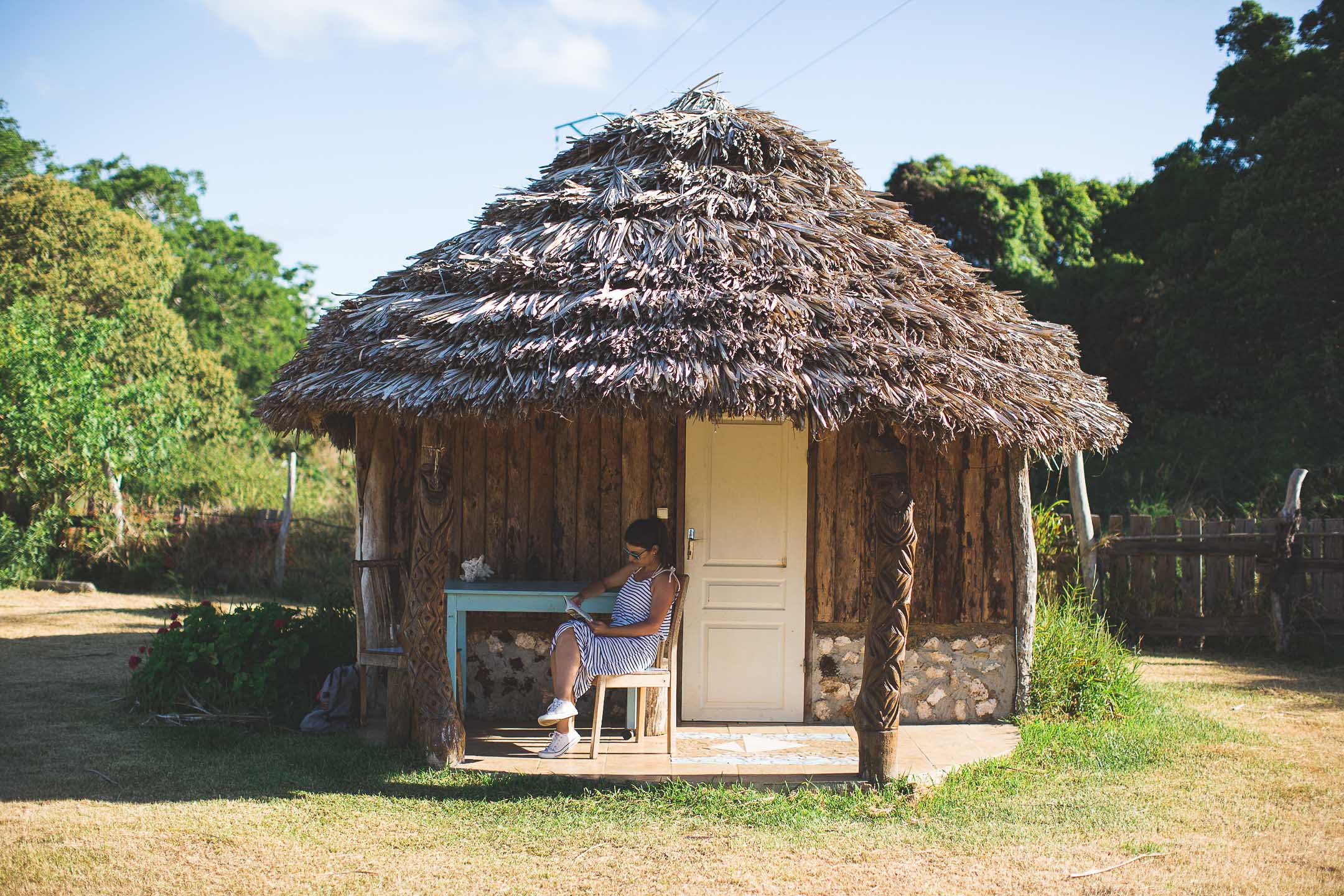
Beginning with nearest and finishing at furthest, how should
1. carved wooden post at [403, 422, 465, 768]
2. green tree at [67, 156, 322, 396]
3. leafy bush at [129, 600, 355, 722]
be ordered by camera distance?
A: 1. carved wooden post at [403, 422, 465, 768]
2. leafy bush at [129, 600, 355, 722]
3. green tree at [67, 156, 322, 396]

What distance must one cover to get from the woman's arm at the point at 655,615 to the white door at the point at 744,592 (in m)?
0.90

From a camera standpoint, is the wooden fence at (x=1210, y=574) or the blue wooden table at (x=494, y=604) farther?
the wooden fence at (x=1210, y=574)

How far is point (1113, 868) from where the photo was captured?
4.71 meters

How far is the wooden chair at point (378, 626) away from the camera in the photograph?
6.45 m

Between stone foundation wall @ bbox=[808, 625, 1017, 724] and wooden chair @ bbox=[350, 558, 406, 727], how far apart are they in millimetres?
2804

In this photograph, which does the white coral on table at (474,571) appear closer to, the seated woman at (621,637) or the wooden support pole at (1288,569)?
the seated woman at (621,637)

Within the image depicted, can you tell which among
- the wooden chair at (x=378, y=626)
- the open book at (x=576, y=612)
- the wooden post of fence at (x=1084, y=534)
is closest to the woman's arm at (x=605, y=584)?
the open book at (x=576, y=612)

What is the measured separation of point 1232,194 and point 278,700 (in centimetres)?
1390

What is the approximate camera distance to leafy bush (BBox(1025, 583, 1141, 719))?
7.31 meters

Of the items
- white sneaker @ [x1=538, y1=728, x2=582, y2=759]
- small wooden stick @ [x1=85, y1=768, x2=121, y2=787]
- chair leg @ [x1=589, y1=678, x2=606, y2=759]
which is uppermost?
chair leg @ [x1=589, y1=678, x2=606, y2=759]

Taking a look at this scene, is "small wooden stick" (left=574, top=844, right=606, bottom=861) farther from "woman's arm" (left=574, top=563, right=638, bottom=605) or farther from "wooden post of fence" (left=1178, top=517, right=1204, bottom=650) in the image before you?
"wooden post of fence" (left=1178, top=517, right=1204, bottom=650)

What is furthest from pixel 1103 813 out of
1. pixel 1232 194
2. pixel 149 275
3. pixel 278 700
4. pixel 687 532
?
pixel 149 275

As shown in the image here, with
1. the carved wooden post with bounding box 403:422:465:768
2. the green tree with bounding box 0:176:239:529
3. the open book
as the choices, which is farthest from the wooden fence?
the green tree with bounding box 0:176:239:529

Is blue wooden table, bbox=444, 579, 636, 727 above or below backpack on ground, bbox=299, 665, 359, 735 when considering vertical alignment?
above
